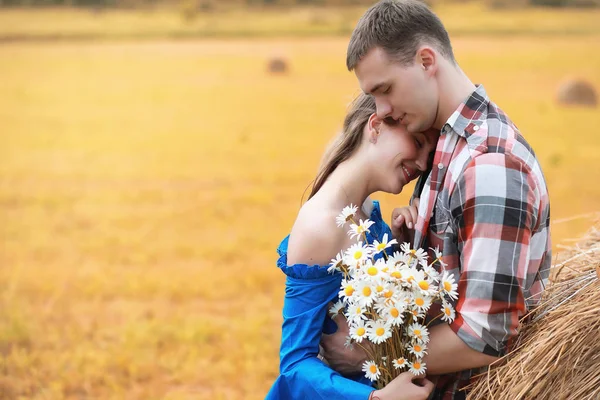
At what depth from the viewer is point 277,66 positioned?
61.3ft

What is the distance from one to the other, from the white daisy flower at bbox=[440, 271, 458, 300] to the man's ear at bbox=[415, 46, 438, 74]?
555mm

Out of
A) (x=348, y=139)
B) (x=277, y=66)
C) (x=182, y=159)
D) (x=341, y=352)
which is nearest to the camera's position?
(x=341, y=352)

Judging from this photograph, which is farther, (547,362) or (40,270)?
(40,270)

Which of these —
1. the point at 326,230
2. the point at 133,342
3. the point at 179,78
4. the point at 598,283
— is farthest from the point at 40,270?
the point at 179,78

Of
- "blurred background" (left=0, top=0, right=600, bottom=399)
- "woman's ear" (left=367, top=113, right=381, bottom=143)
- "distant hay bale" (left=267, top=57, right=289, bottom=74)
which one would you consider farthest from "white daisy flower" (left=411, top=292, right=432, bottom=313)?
"distant hay bale" (left=267, top=57, right=289, bottom=74)

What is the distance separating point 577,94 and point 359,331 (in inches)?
550

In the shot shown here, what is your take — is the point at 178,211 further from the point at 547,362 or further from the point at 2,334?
the point at 547,362

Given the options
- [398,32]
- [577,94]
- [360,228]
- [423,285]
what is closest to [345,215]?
[360,228]

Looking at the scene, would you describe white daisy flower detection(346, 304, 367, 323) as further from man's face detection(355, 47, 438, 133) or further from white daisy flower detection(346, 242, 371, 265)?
man's face detection(355, 47, 438, 133)

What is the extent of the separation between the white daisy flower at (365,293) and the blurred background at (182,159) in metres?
0.84

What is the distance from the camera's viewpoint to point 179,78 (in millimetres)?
18516

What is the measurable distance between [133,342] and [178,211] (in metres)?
3.28

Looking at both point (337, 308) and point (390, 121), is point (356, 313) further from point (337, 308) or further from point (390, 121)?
point (390, 121)

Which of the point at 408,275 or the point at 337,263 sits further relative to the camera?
the point at 337,263
